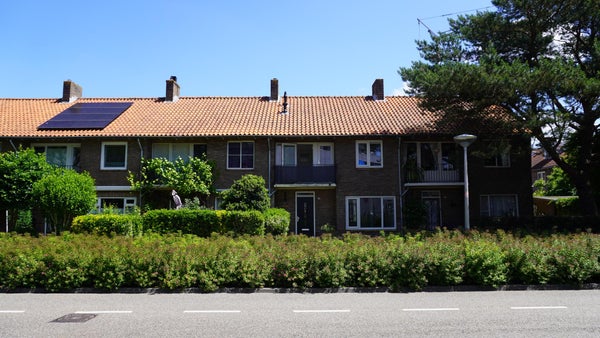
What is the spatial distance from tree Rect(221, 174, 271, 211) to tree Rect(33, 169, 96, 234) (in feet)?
18.5

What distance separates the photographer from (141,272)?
1033 centimetres

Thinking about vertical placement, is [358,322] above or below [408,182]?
below

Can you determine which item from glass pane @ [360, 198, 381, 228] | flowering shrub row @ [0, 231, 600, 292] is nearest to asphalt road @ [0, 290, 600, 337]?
flowering shrub row @ [0, 231, 600, 292]

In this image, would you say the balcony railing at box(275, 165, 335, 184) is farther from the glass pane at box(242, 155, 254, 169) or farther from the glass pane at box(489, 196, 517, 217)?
the glass pane at box(489, 196, 517, 217)

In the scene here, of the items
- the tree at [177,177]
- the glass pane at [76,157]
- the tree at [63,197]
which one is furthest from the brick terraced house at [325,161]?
the tree at [63,197]

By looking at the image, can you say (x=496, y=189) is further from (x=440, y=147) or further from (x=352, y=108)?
(x=352, y=108)

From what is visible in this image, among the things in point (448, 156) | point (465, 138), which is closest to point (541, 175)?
point (448, 156)

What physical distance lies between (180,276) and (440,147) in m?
16.7

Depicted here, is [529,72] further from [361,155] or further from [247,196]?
[247,196]

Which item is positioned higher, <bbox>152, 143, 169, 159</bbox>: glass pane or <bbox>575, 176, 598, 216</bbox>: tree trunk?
<bbox>152, 143, 169, 159</bbox>: glass pane

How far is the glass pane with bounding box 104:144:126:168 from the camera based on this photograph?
73.9ft

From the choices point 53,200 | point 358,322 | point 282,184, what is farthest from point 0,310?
point 282,184

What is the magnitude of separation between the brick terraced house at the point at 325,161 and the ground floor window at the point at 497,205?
0.05 metres

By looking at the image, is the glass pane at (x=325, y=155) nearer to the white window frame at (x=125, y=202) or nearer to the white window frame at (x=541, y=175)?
the white window frame at (x=125, y=202)
